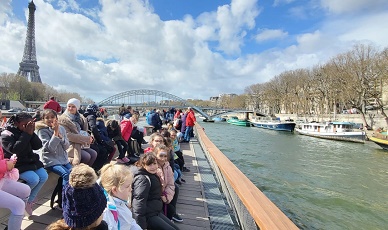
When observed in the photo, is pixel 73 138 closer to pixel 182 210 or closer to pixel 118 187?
pixel 182 210

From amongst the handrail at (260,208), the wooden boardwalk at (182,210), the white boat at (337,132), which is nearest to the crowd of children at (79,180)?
the wooden boardwalk at (182,210)

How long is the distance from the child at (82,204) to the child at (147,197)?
1.14 meters

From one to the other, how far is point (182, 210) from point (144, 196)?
1.41 meters

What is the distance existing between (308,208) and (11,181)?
8.05 meters

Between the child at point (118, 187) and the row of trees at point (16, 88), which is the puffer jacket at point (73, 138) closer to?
the child at point (118, 187)

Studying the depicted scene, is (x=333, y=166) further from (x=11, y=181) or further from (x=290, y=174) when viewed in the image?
(x=11, y=181)

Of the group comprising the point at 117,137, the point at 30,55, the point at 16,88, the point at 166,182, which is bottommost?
the point at 166,182

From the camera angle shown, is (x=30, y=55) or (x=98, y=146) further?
(x=30, y=55)

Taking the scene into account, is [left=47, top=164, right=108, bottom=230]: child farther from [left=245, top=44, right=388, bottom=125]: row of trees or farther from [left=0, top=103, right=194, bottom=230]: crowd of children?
[left=245, top=44, right=388, bottom=125]: row of trees

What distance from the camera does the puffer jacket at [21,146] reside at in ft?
9.75

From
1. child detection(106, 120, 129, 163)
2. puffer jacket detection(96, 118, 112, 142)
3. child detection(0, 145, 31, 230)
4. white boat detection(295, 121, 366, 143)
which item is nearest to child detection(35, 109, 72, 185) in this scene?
child detection(0, 145, 31, 230)

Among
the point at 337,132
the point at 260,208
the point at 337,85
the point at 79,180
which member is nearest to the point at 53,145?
the point at 79,180

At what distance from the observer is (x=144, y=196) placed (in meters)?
2.84

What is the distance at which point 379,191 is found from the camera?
10703 millimetres
